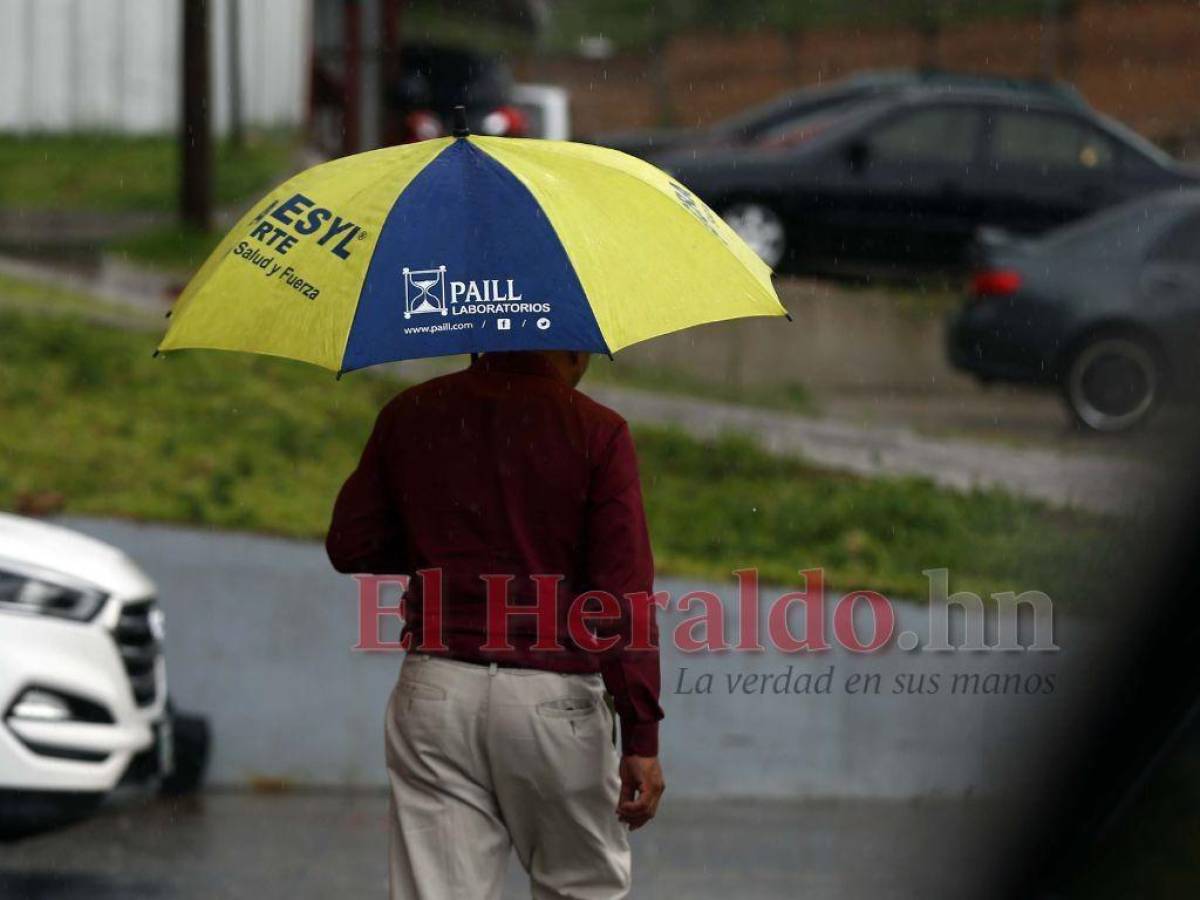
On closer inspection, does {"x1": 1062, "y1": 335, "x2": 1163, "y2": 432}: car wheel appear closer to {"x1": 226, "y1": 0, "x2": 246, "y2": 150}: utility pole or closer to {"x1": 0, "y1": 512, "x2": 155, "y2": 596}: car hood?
{"x1": 0, "y1": 512, "x2": 155, "y2": 596}: car hood

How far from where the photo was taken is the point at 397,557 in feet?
11.8

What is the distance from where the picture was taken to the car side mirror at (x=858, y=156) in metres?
14.8

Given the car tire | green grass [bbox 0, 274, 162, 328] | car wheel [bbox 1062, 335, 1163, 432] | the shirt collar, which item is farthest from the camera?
car wheel [bbox 1062, 335, 1163, 432]

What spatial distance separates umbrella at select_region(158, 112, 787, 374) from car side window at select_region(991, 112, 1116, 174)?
1172 cm

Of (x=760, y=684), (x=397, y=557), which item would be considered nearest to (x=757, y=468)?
(x=760, y=684)

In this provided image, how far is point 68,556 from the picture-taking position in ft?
18.7

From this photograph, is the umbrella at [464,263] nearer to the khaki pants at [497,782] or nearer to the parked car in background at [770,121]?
the khaki pants at [497,782]

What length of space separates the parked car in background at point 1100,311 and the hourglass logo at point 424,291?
8.87 m

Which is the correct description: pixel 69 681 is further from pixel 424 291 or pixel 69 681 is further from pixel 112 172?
pixel 112 172

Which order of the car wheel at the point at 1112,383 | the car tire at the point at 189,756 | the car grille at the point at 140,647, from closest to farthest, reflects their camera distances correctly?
the car grille at the point at 140,647 < the car tire at the point at 189,756 < the car wheel at the point at 1112,383

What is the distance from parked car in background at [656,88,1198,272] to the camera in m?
14.7

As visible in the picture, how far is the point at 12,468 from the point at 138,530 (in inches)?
39.0

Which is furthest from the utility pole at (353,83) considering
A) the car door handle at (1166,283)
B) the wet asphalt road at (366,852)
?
the wet asphalt road at (366,852)

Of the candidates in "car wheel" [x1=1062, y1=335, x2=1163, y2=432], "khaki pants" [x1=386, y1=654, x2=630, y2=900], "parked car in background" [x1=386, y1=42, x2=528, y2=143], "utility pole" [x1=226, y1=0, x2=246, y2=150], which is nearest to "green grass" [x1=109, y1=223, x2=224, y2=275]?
"parked car in background" [x1=386, y1=42, x2=528, y2=143]
